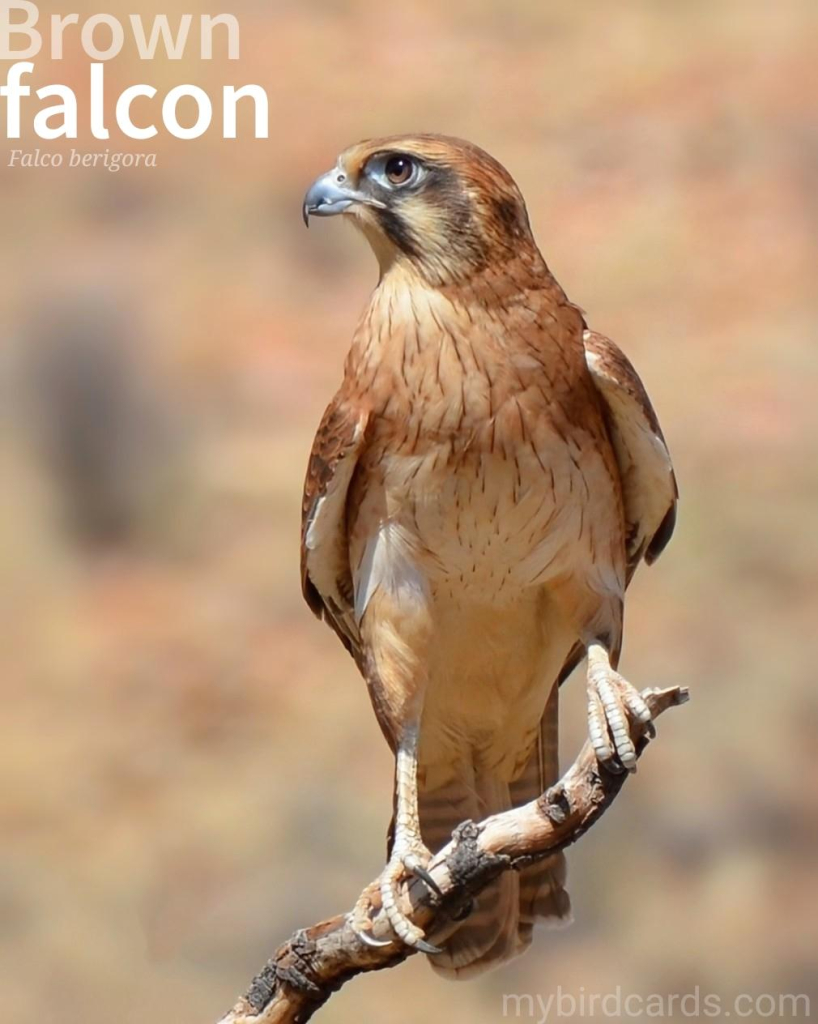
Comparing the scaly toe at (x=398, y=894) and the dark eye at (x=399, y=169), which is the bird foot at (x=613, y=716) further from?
the dark eye at (x=399, y=169)

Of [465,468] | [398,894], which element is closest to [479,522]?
[465,468]

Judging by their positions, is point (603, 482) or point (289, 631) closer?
point (603, 482)

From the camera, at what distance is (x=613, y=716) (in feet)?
14.9

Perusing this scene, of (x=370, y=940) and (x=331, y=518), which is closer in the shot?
(x=370, y=940)

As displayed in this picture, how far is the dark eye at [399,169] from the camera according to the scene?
4738 mm

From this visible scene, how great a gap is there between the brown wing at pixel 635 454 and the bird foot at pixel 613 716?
40cm

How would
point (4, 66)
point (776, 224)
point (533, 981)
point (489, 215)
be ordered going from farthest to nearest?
point (4, 66), point (776, 224), point (533, 981), point (489, 215)

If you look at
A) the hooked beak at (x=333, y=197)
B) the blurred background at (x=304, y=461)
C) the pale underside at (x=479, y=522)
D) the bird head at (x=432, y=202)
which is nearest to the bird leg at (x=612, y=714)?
the pale underside at (x=479, y=522)

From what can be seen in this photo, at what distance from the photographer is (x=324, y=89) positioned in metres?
11.1

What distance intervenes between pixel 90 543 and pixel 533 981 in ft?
10.4

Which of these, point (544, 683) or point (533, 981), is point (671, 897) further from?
point (544, 683)

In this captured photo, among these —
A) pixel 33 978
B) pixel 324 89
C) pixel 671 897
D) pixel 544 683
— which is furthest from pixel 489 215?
pixel 324 89

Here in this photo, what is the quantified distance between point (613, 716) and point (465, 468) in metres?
0.64

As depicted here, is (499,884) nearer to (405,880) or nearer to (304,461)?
(405,880)
